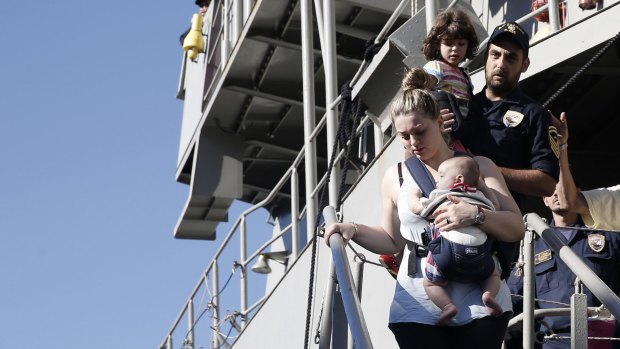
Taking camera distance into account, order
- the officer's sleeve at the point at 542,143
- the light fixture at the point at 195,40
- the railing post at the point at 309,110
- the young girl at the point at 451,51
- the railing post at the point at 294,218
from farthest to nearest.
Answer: the light fixture at the point at 195,40 < the railing post at the point at 294,218 < the railing post at the point at 309,110 < the young girl at the point at 451,51 < the officer's sleeve at the point at 542,143

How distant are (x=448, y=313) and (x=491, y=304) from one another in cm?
14

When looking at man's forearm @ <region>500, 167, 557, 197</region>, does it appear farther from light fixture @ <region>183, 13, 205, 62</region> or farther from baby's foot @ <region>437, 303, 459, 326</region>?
light fixture @ <region>183, 13, 205, 62</region>

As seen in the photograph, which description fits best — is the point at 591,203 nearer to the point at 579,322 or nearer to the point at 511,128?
the point at 511,128

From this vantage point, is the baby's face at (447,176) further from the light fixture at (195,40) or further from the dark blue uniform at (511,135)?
the light fixture at (195,40)

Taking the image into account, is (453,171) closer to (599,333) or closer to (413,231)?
(413,231)

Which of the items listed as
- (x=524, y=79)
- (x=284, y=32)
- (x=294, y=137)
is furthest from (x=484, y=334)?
(x=294, y=137)

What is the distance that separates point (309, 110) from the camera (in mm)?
10445

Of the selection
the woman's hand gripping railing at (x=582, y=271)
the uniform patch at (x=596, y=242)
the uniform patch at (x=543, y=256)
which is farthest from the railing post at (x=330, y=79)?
the woman's hand gripping railing at (x=582, y=271)

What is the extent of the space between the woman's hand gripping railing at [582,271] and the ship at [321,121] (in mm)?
443

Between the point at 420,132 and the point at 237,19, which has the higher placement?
the point at 237,19

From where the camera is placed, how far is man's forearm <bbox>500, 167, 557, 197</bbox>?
4.99 m

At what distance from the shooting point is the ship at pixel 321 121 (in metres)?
6.99

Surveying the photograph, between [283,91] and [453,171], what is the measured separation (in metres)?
8.95

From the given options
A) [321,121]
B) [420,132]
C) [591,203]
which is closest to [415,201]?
[420,132]
